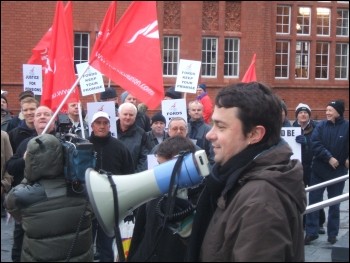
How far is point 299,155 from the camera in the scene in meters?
8.42

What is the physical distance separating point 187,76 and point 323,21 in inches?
626

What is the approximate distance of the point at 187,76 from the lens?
38.7 ft

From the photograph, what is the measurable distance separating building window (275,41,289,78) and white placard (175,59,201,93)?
1399 cm

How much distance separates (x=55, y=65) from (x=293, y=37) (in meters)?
18.2

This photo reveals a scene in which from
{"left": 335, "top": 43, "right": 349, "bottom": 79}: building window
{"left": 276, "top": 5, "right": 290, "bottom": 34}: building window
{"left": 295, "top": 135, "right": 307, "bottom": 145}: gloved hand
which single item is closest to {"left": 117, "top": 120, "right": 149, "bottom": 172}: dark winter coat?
{"left": 295, "top": 135, "right": 307, "bottom": 145}: gloved hand

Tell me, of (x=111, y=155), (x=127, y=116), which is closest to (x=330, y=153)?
(x=127, y=116)

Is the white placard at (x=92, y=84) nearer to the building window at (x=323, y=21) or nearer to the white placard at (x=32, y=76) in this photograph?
the white placard at (x=32, y=76)

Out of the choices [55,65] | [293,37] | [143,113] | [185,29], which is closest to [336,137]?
[143,113]

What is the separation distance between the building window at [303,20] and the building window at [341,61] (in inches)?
64.6

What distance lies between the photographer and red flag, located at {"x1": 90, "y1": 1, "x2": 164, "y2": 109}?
784 centimetres

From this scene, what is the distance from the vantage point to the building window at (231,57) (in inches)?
955

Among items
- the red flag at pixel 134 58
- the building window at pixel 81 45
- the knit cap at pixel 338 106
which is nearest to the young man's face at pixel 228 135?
the red flag at pixel 134 58

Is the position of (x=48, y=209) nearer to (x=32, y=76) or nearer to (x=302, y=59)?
(x=32, y=76)

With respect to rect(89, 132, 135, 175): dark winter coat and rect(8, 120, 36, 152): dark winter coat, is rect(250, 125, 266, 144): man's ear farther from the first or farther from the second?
rect(8, 120, 36, 152): dark winter coat
